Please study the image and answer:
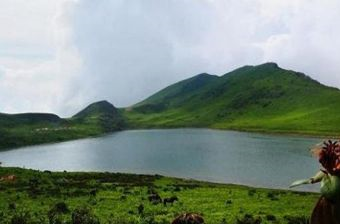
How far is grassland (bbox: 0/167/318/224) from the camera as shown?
33.0 metres

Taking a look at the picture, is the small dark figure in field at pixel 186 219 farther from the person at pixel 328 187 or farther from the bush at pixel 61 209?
the bush at pixel 61 209

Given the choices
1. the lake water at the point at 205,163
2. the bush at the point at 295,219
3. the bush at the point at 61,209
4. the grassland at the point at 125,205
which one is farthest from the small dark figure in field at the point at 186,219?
the lake water at the point at 205,163

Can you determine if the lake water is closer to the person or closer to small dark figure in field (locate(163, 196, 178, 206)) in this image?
small dark figure in field (locate(163, 196, 178, 206))

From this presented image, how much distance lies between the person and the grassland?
25439 mm

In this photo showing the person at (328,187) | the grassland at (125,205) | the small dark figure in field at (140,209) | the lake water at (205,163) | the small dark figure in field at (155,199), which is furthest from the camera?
the lake water at (205,163)

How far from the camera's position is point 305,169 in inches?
3553

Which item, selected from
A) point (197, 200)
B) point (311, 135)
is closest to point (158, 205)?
point (197, 200)

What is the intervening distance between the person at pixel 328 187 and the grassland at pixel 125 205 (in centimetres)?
2544

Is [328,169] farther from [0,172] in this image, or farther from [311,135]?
[311,135]

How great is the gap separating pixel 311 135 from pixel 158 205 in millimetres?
152997

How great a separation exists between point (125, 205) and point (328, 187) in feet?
128

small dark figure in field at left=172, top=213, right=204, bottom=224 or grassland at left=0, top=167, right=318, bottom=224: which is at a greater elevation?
small dark figure in field at left=172, top=213, right=204, bottom=224

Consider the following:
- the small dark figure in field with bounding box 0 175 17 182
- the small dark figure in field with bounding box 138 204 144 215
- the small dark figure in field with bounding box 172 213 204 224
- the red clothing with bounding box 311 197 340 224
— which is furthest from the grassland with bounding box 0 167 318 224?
the red clothing with bounding box 311 197 340 224

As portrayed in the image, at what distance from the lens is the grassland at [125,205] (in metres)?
33.0
